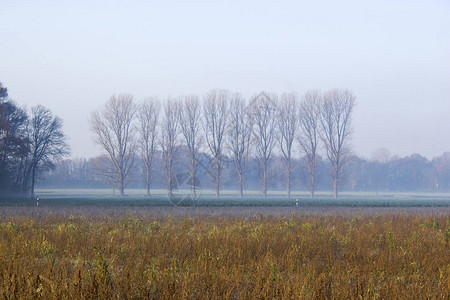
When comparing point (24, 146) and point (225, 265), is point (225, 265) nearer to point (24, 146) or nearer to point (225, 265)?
point (225, 265)

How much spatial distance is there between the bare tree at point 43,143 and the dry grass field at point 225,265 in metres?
45.6

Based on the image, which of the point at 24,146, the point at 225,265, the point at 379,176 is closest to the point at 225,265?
the point at 225,265

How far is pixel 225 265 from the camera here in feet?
29.4

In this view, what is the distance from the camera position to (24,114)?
55031 mm

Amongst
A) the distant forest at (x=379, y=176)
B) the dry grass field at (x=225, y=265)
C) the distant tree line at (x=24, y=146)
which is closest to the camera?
the dry grass field at (x=225, y=265)

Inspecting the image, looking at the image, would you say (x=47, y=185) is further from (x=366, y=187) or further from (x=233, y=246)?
(x=233, y=246)

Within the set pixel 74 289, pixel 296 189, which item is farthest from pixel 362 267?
pixel 296 189

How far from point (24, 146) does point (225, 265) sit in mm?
48033

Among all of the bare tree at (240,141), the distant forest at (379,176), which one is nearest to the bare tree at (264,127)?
the bare tree at (240,141)

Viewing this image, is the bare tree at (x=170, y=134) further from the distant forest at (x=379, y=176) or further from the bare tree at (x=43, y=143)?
the distant forest at (x=379, y=176)

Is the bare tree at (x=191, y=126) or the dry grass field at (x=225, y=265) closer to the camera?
the dry grass field at (x=225, y=265)

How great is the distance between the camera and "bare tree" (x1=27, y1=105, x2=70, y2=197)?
5688cm

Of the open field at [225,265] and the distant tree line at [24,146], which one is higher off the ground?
the distant tree line at [24,146]

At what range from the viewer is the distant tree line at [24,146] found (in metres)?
48.8
